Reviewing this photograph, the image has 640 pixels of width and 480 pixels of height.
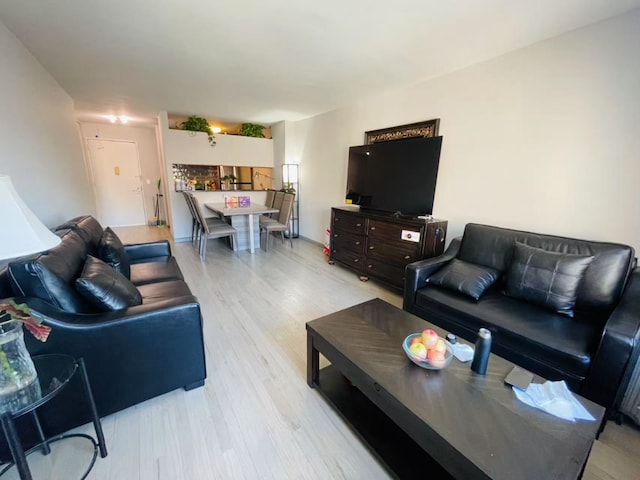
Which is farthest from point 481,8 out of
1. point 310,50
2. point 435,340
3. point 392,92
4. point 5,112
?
point 5,112

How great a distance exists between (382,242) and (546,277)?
1565mm

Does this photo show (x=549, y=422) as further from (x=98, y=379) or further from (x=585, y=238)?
(x=98, y=379)

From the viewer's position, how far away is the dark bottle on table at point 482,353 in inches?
46.6

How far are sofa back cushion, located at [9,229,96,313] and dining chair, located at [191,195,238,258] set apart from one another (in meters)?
2.58

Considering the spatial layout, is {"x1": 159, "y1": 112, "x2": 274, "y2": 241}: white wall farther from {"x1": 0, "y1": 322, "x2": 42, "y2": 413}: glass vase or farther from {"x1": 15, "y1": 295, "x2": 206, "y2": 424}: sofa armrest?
{"x1": 0, "y1": 322, "x2": 42, "y2": 413}: glass vase

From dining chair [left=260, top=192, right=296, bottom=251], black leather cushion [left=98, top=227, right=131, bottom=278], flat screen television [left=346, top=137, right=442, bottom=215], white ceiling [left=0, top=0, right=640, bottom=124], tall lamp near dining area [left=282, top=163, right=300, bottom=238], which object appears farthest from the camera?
tall lamp near dining area [left=282, top=163, right=300, bottom=238]

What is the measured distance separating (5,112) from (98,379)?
2095mm

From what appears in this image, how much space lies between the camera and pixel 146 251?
282 cm

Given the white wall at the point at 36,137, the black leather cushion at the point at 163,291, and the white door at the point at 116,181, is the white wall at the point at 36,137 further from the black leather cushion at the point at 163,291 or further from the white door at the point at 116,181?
the white door at the point at 116,181

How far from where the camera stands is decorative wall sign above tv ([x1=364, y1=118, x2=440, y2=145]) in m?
2.98

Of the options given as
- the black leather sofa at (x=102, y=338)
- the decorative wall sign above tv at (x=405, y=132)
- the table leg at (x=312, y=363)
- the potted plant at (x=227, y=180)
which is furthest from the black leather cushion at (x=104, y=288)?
the potted plant at (x=227, y=180)

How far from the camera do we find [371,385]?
123cm

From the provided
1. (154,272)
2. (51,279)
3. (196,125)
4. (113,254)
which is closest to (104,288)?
(51,279)

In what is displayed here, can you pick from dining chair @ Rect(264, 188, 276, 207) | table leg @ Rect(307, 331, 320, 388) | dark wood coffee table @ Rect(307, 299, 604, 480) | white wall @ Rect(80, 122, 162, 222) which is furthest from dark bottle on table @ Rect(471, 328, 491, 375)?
white wall @ Rect(80, 122, 162, 222)
